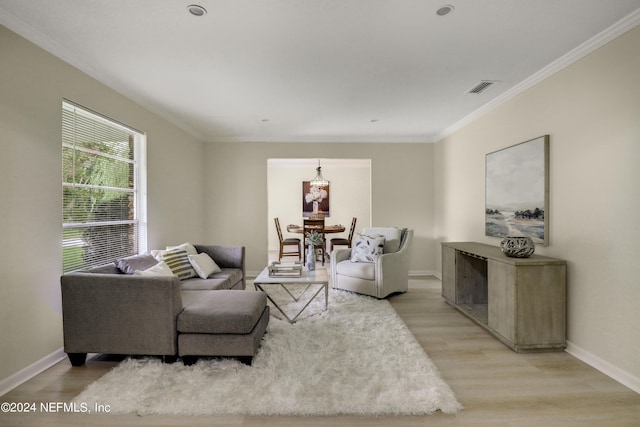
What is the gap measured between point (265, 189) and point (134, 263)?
2.87 m

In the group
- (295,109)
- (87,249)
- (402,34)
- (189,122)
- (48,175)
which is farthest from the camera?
(189,122)

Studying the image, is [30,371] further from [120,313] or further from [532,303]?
[532,303]

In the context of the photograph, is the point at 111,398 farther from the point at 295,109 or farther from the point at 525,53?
the point at 525,53

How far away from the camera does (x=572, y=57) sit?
267 centimetres

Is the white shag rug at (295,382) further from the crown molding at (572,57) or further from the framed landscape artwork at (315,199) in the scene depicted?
the framed landscape artwork at (315,199)

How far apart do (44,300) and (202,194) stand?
332 centimetres

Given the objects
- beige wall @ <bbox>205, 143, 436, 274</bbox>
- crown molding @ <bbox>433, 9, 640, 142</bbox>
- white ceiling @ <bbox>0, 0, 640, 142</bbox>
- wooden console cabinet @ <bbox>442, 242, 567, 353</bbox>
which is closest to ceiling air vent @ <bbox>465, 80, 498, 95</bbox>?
white ceiling @ <bbox>0, 0, 640, 142</bbox>

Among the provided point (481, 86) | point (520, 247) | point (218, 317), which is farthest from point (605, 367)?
point (218, 317)

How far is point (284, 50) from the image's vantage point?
2598mm

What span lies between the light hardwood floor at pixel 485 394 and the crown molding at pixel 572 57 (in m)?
2.47

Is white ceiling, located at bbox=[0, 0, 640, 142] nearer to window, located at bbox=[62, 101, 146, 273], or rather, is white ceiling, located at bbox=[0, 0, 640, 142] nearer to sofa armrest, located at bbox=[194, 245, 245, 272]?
window, located at bbox=[62, 101, 146, 273]

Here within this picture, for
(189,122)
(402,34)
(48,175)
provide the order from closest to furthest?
(402,34) → (48,175) → (189,122)

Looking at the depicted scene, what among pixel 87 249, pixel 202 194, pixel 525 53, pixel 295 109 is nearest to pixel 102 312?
pixel 87 249

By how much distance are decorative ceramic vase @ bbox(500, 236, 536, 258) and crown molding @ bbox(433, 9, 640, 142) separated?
154 centimetres
